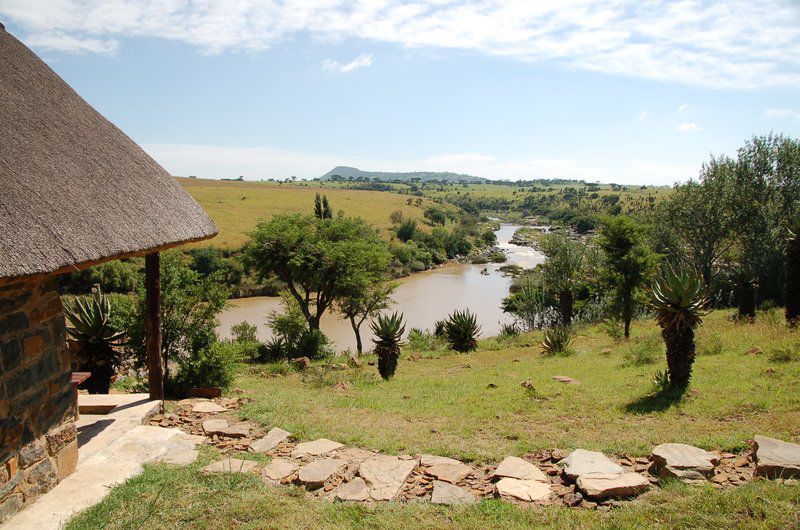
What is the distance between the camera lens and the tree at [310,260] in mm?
19719

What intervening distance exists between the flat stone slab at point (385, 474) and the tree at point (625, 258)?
12.7m

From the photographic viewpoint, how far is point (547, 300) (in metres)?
24.9

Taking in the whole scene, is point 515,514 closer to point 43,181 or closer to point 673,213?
point 43,181

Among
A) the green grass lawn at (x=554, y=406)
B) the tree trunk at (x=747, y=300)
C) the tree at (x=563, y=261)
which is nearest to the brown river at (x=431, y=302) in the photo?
the tree at (x=563, y=261)

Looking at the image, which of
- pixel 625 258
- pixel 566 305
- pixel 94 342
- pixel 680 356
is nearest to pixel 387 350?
pixel 94 342

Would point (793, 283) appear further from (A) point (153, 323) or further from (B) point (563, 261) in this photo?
(A) point (153, 323)

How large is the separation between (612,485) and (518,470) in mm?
901

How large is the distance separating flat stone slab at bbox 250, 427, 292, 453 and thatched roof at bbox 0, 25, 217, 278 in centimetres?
257

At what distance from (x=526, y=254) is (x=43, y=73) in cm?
5387

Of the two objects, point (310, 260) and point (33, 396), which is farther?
point (310, 260)

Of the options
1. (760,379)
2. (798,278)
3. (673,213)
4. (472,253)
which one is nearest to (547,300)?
(673,213)

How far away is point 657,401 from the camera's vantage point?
24.4 ft

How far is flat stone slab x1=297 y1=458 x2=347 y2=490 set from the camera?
4.91m

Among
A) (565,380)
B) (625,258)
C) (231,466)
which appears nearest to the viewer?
(231,466)
